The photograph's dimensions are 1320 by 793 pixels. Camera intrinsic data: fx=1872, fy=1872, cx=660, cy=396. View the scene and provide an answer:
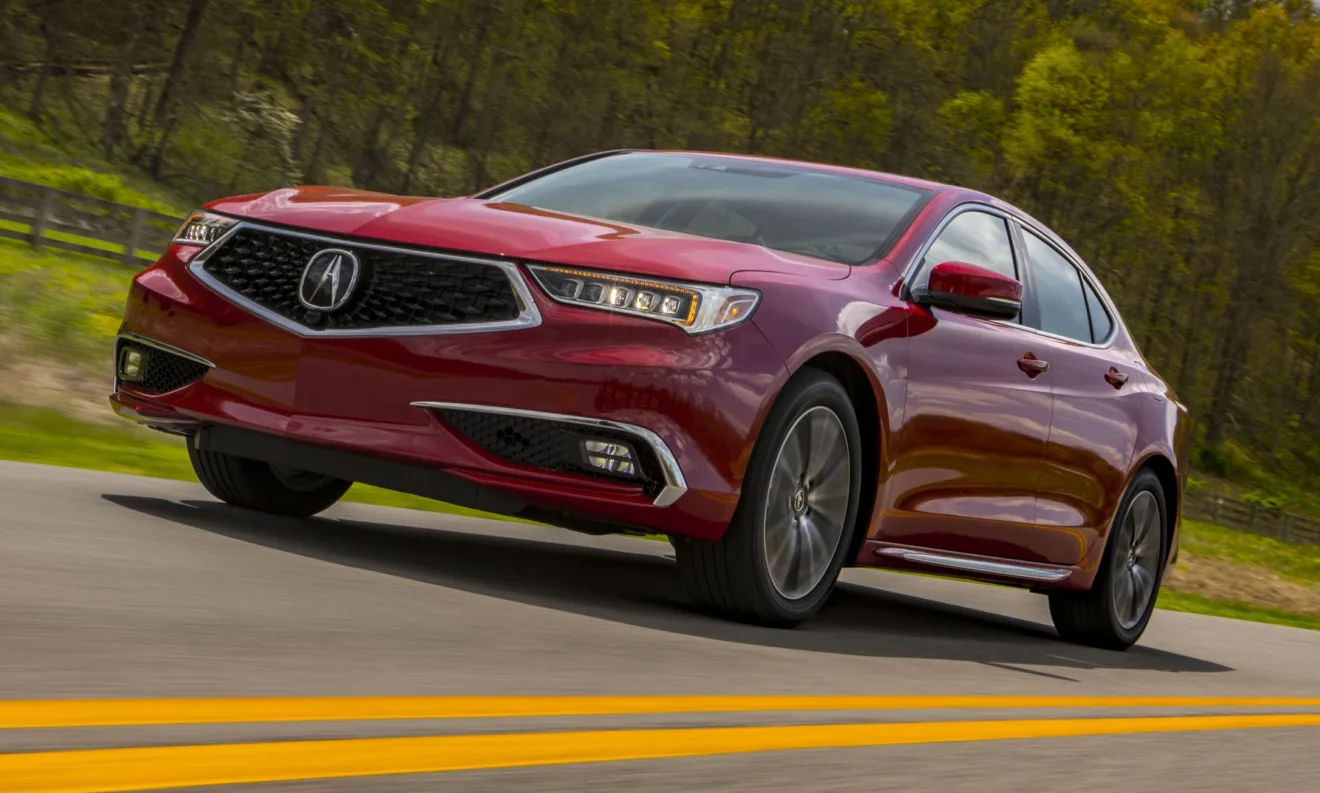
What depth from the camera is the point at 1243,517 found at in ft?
148

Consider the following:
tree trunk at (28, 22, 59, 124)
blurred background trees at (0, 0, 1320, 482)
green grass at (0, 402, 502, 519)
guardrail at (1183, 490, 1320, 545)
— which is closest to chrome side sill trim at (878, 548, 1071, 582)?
green grass at (0, 402, 502, 519)

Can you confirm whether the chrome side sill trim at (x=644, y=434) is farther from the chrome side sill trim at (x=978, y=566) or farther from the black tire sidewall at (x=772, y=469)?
the chrome side sill trim at (x=978, y=566)

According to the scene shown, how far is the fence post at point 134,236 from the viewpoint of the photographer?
87.4 feet

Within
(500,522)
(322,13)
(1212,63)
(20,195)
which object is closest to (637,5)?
(322,13)

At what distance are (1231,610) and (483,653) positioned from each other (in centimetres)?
1207

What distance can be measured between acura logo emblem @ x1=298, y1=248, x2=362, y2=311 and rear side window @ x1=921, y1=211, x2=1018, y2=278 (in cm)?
203

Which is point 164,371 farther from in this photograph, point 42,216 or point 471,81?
point 471,81

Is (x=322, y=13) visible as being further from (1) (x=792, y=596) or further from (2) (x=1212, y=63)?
(1) (x=792, y=596)

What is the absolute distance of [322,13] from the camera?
47688 mm

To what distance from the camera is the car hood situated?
536 cm

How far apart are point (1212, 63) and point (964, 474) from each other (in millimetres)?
57388

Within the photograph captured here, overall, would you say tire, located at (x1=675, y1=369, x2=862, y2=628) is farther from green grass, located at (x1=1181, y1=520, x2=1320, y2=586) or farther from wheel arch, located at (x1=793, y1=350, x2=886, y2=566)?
green grass, located at (x1=1181, y1=520, x2=1320, y2=586)

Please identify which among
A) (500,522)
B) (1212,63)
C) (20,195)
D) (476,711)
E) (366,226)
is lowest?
(20,195)

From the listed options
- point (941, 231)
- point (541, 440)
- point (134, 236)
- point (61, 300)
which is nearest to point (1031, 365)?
point (941, 231)
